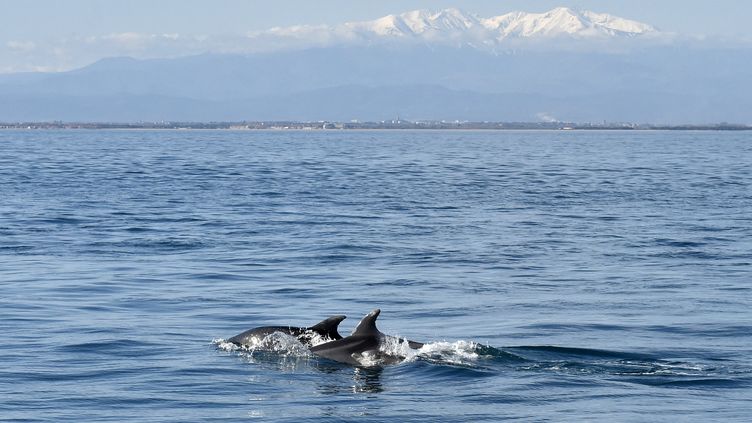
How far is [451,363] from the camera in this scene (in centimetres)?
1803

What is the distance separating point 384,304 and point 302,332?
515 centimetres

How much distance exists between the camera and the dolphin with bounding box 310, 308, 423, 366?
A: 18.1m

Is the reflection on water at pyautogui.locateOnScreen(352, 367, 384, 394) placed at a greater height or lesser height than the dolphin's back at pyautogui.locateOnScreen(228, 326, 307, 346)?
lesser

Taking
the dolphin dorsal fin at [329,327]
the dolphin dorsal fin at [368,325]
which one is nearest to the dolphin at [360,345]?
the dolphin dorsal fin at [368,325]

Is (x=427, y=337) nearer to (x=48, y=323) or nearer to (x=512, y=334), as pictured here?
(x=512, y=334)

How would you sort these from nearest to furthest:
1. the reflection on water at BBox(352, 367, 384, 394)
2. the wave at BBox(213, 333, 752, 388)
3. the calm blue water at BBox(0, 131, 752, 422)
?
1. the calm blue water at BBox(0, 131, 752, 422)
2. the reflection on water at BBox(352, 367, 384, 394)
3. the wave at BBox(213, 333, 752, 388)

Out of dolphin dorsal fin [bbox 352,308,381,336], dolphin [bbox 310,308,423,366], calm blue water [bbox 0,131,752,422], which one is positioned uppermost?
dolphin dorsal fin [bbox 352,308,381,336]

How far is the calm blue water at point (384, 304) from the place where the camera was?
16.2m

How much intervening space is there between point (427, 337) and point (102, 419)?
6.50m

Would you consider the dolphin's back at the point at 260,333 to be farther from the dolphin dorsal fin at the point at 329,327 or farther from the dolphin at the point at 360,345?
the dolphin at the point at 360,345

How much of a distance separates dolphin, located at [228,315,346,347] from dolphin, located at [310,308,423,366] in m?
0.17

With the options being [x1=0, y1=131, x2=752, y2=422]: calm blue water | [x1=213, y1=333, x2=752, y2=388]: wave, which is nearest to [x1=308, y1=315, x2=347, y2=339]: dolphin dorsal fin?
[x1=213, y1=333, x2=752, y2=388]: wave

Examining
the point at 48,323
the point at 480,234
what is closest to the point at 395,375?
the point at 48,323

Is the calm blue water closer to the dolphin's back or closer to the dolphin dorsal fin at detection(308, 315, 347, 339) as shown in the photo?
the dolphin's back
